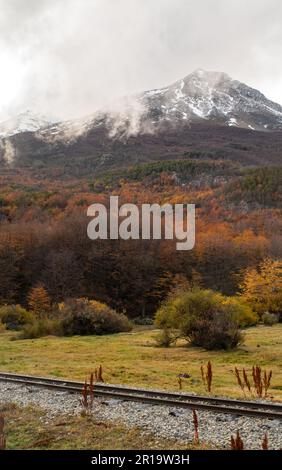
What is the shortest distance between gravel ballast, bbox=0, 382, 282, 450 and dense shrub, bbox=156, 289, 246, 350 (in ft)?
49.9

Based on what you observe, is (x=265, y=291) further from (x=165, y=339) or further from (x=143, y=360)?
(x=143, y=360)

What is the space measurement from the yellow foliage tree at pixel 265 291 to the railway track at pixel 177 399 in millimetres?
38808

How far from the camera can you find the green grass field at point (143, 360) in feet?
59.9

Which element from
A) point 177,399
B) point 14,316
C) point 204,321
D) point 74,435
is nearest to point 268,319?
point 204,321

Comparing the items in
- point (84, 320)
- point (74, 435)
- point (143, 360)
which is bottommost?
point (84, 320)

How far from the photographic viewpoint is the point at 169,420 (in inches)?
431

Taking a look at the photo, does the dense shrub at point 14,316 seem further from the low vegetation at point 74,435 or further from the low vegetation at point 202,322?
the low vegetation at point 74,435

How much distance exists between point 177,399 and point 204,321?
1681 centimetres

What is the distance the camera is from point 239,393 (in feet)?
50.0

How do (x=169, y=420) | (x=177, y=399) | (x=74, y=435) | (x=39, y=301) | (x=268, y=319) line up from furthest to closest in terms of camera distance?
(x=39, y=301) → (x=268, y=319) → (x=177, y=399) → (x=169, y=420) → (x=74, y=435)

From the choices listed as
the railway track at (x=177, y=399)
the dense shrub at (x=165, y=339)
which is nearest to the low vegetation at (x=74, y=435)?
the railway track at (x=177, y=399)

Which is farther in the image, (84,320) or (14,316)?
(14,316)

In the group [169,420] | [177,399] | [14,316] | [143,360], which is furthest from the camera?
[14,316]

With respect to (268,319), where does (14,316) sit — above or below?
below
